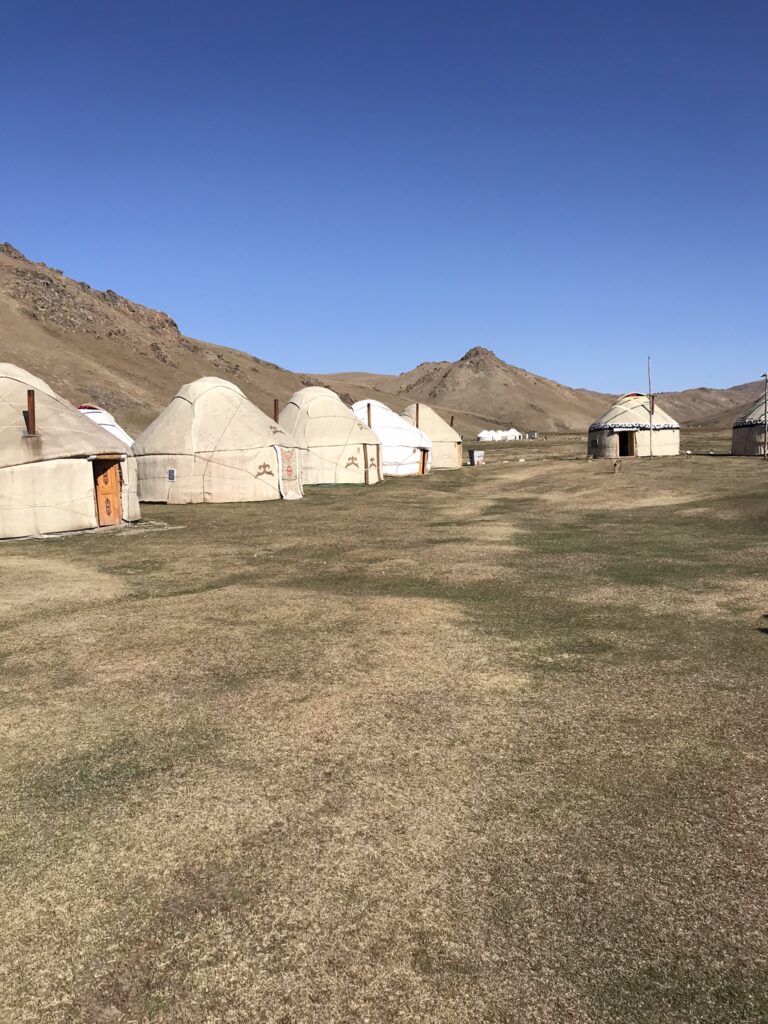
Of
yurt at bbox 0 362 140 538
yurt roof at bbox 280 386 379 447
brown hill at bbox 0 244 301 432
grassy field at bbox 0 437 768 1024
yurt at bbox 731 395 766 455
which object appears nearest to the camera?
grassy field at bbox 0 437 768 1024

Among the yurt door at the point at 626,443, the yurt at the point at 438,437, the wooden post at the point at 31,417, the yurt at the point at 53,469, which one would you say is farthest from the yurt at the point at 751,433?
the wooden post at the point at 31,417

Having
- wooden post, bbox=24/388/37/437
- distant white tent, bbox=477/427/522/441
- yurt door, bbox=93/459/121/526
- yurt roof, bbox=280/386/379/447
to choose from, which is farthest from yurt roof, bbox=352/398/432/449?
distant white tent, bbox=477/427/522/441

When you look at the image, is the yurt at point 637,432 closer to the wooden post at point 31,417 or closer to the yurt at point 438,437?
the yurt at point 438,437

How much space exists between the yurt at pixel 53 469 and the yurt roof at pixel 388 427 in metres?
21.9

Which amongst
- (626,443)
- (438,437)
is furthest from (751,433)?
(438,437)

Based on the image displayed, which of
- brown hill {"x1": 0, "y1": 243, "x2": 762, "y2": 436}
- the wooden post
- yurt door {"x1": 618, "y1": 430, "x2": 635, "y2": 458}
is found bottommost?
yurt door {"x1": 618, "y1": 430, "x2": 635, "y2": 458}

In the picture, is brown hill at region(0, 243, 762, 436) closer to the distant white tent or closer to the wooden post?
the distant white tent

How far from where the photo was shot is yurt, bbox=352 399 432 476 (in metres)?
41.3

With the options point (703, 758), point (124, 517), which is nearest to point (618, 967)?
point (703, 758)

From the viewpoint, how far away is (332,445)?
34.5 meters

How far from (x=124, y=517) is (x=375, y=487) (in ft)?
47.5

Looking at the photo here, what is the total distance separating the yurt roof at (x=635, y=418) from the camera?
46.1m

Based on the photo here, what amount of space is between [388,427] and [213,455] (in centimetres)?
1650

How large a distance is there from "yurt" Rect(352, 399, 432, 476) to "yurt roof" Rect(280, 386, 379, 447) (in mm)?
5019
